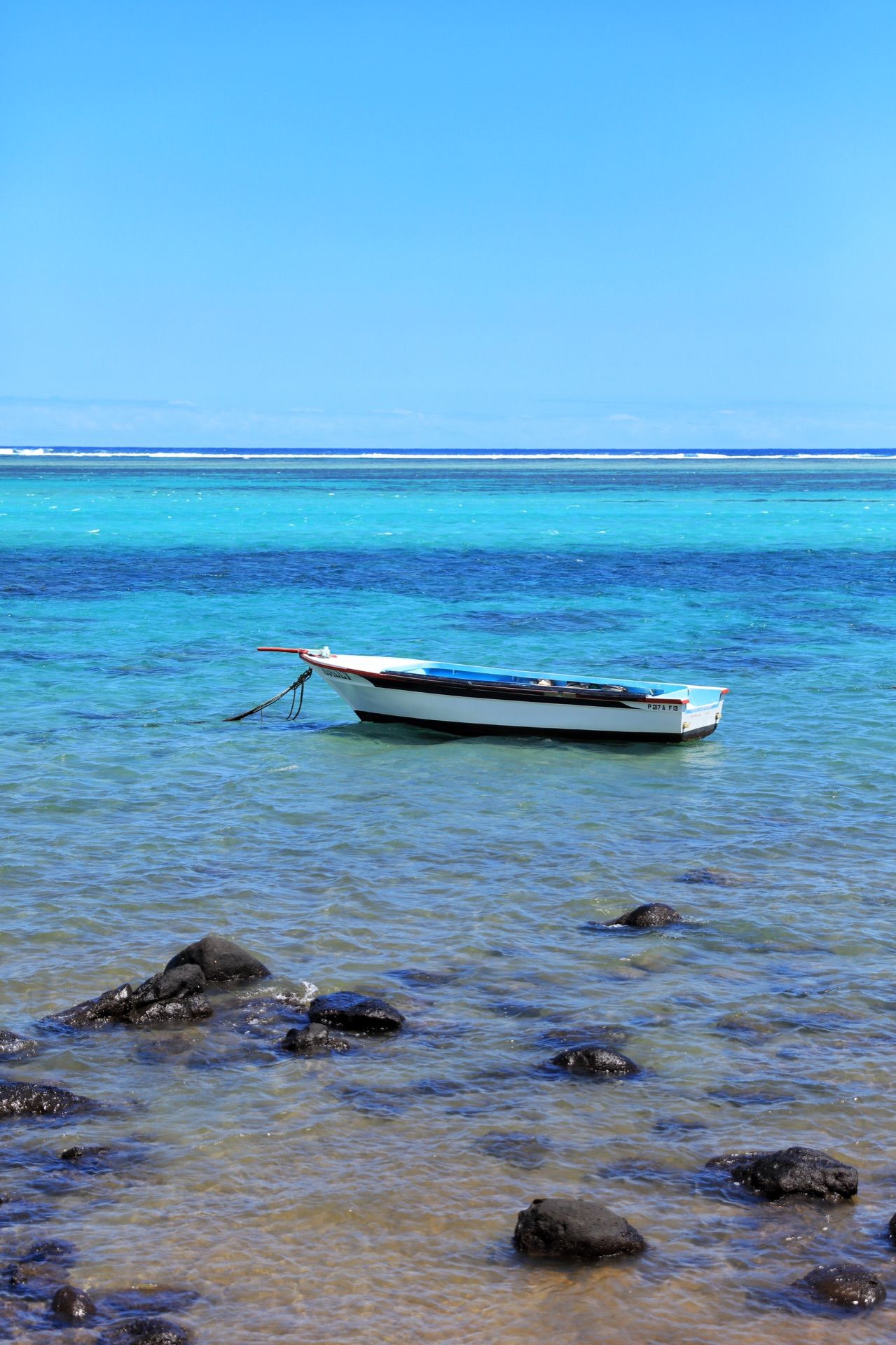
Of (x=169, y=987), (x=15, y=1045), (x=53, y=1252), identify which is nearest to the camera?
(x=53, y=1252)

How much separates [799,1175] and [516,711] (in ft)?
46.5

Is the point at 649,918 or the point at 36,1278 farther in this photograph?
the point at 649,918

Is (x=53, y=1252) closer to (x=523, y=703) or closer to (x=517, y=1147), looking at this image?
(x=517, y=1147)

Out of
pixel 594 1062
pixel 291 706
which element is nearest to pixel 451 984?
pixel 594 1062

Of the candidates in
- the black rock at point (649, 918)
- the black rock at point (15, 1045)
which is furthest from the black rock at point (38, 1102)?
the black rock at point (649, 918)

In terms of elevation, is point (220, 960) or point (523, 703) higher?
point (523, 703)

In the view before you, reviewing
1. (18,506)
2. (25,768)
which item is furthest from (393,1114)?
(18,506)

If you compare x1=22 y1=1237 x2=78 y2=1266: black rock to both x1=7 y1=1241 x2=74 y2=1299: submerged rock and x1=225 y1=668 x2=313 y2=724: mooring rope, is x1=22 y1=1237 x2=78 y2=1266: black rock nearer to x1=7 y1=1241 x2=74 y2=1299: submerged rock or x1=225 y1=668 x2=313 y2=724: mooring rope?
x1=7 y1=1241 x2=74 y2=1299: submerged rock

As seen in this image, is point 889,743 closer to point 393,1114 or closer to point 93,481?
point 393,1114

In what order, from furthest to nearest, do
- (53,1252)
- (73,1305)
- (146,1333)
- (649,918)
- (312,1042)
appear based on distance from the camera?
(649,918) < (312,1042) < (53,1252) < (73,1305) < (146,1333)

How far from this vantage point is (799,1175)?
8.92m

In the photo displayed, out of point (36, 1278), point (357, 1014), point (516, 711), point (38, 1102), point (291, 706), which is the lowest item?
point (36, 1278)

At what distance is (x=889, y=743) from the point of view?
22359 mm

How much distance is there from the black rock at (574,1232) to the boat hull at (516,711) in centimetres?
1408
